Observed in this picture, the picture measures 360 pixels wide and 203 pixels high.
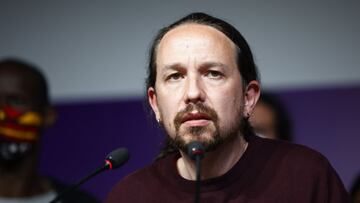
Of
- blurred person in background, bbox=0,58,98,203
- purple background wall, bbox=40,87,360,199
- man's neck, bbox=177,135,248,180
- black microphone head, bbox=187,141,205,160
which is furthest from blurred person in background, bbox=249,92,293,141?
black microphone head, bbox=187,141,205,160

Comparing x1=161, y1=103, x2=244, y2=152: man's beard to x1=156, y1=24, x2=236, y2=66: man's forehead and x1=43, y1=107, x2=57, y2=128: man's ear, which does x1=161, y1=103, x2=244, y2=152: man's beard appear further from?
x1=43, y1=107, x2=57, y2=128: man's ear

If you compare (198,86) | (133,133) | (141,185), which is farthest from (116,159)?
(133,133)

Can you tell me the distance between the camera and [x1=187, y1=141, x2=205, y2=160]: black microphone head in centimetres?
206

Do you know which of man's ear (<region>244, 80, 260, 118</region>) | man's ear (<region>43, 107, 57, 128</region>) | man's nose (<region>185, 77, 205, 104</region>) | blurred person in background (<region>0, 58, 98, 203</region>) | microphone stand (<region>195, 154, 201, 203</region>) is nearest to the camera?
microphone stand (<region>195, 154, 201, 203</region>)

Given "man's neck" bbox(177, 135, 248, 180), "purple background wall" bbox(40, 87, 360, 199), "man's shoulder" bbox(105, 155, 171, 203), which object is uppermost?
"man's neck" bbox(177, 135, 248, 180)

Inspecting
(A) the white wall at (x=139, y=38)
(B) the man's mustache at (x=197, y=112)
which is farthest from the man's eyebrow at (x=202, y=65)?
(A) the white wall at (x=139, y=38)

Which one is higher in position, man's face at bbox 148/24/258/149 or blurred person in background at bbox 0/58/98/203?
man's face at bbox 148/24/258/149

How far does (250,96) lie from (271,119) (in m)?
1.16

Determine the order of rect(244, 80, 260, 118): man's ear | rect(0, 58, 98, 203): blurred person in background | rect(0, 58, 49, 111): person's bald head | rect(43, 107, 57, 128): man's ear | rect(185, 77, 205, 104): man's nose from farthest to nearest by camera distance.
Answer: rect(43, 107, 57, 128): man's ear < rect(0, 58, 49, 111): person's bald head < rect(0, 58, 98, 203): blurred person in background < rect(244, 80, 260, 118): man's ear < rect(185, 77, 205, 104): man's nose

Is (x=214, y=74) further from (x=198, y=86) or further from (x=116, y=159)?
(x=116, y=159)

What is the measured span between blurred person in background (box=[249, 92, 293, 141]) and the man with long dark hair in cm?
105

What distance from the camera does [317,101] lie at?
3.99 meters

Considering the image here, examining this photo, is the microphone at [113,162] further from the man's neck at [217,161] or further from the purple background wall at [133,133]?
the purple background wall at [133,133]

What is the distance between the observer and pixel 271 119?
3629 millimetres
